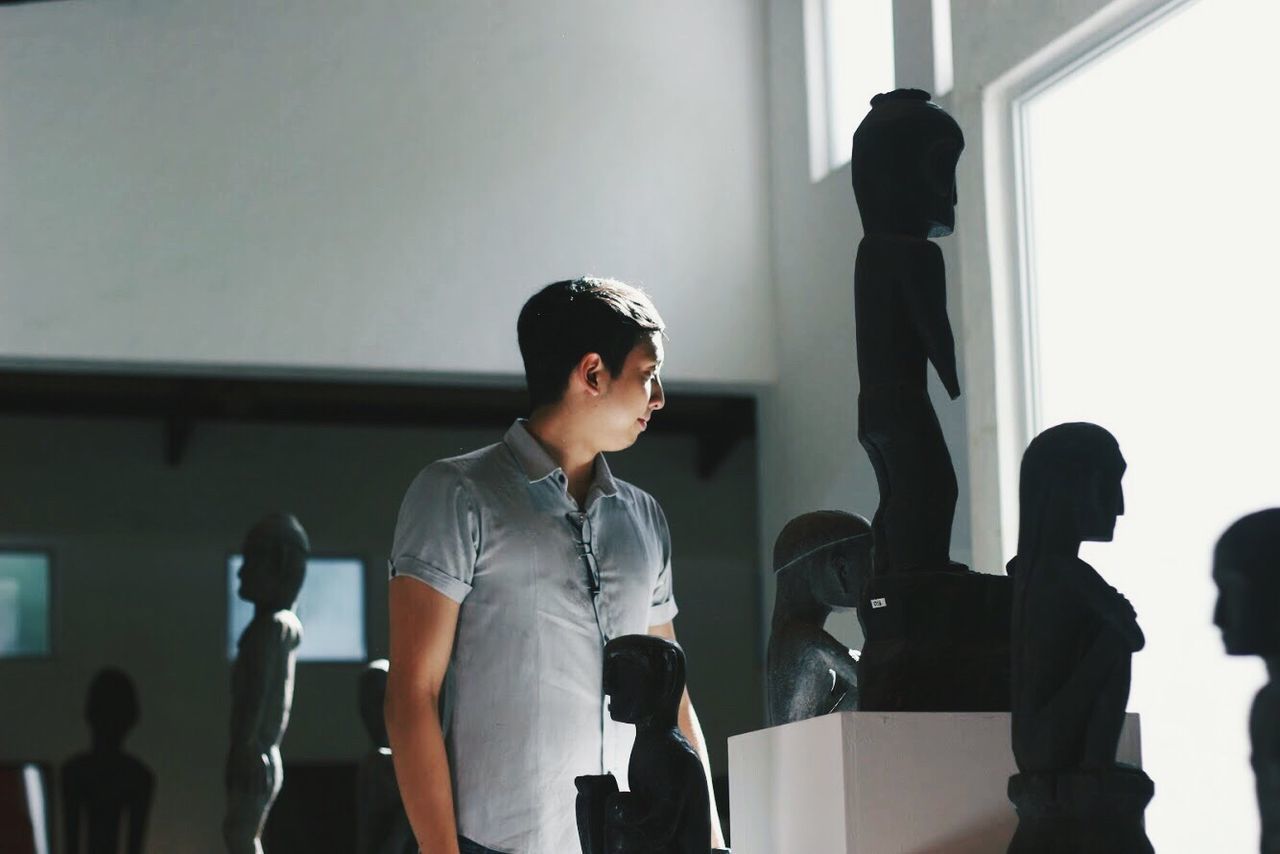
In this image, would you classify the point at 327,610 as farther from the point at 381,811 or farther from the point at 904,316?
the point at 904,316

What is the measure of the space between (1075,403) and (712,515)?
10.2 feet

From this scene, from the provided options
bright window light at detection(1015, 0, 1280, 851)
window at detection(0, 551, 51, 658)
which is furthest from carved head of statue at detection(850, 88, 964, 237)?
window at detection(0, 551, 51, 658)

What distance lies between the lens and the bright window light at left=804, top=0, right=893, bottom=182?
304 inches

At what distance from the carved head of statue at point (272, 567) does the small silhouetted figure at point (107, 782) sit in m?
2.51

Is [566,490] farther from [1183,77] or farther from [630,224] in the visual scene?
[630,224]

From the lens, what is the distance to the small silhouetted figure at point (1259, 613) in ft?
5.61

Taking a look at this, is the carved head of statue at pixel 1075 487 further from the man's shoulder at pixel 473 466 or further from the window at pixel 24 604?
the window at pixel 24 604

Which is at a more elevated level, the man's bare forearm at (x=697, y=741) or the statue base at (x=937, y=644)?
the statue base at (x=937, y=644)

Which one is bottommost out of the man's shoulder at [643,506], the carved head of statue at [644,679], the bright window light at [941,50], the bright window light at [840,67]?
the carved head of statue at [644,679]

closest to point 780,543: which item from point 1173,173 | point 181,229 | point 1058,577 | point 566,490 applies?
point 566,490

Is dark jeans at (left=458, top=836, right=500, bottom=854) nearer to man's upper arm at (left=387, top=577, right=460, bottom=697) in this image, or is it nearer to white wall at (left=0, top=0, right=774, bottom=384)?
man's upper arm at (left=387, top=577, right=460, bottom=697)

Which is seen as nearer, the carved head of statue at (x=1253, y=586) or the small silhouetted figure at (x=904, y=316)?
the carved head of statue at (x=1253, y=586)

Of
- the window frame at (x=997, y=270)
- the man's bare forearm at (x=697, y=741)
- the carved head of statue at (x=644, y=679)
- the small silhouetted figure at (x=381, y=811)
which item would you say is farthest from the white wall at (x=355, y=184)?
the carved head of statue at (x=644, y=679)

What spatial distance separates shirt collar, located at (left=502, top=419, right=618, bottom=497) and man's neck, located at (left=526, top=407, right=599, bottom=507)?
0.02 meters
